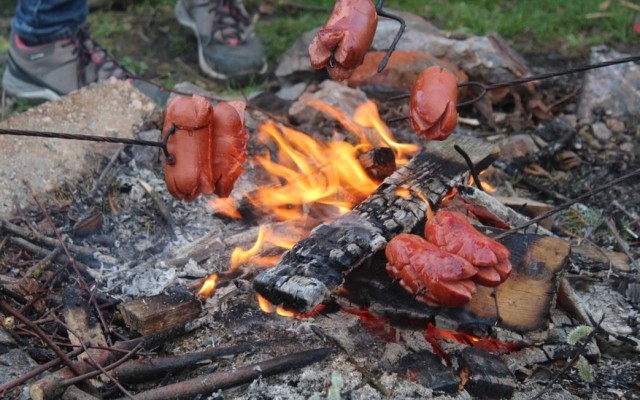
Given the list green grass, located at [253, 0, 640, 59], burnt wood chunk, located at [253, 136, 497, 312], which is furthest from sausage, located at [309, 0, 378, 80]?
green grass, located at [253, 0, 640, 59]

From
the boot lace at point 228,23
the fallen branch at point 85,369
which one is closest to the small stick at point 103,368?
the fallen branch at point 85,369

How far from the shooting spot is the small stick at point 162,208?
151 inches

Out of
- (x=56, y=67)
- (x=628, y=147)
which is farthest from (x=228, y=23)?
(x=628, y=147)

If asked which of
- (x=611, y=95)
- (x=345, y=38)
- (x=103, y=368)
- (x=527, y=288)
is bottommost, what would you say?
(x=611, y=95)

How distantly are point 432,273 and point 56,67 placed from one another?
11.3ft

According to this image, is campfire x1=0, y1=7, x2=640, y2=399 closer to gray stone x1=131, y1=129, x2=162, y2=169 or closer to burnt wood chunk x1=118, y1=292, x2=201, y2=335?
burnt wood chunk x1=118, y1=292, x2=201, y2=335

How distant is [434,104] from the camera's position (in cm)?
Answer: 301

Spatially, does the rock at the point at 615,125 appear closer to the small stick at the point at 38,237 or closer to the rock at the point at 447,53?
the rock at the point at 447,53

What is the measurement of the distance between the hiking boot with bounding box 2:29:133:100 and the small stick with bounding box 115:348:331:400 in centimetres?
294

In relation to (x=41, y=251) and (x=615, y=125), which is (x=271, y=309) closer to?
(x=41, y=251)

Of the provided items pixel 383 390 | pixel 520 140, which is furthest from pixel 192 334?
pixel 520 140

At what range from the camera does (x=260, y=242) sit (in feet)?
11.8

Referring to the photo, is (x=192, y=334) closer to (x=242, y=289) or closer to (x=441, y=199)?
(x=242, y=289)

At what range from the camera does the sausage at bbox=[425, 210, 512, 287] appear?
300 cm
